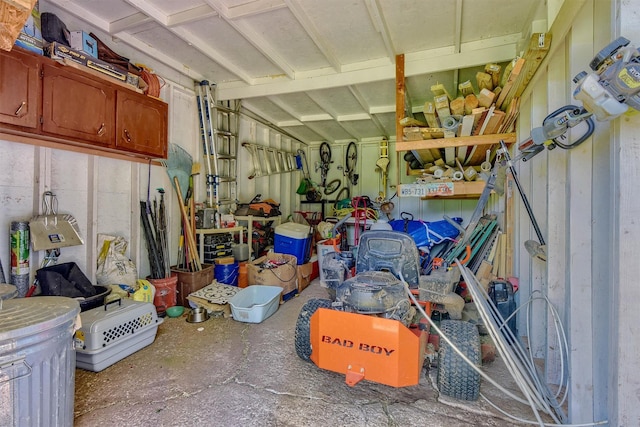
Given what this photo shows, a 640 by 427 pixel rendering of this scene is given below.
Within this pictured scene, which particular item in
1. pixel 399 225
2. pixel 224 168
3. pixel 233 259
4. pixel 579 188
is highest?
pixel 224 168

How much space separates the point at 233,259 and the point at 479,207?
2.98m

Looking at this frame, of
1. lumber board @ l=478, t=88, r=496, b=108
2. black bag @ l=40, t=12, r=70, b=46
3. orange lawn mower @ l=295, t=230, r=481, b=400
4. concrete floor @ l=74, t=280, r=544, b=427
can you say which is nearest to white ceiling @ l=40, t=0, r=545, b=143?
black bag @ l=40, t=12, r=70, b=46

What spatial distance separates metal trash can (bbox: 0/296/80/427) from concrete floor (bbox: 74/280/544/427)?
451 millimetres

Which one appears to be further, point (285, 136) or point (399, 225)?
point (285, 136)

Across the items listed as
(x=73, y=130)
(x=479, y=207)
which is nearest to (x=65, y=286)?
(x=73, y=130)

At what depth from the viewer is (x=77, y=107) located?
8.35ft

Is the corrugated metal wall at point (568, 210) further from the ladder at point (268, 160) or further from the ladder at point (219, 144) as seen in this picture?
the ladder at point (268, 160)

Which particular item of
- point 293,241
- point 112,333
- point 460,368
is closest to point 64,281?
point 112,333

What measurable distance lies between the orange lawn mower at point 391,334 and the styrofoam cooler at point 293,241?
2146 millimetres

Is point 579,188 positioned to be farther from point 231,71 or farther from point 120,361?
point 231,71

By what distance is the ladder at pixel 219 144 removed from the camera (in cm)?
413

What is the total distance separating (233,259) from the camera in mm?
4027

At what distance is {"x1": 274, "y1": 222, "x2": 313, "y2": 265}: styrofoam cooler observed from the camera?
175 inches

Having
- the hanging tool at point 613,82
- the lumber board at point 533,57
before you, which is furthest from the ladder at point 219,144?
the hanging tool at point 613,82
